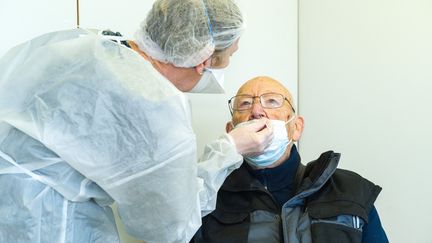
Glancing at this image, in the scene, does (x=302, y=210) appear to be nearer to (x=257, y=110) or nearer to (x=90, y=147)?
(x=257, y=110)

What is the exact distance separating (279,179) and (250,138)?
378mm

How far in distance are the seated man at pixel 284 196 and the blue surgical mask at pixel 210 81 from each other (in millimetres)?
254

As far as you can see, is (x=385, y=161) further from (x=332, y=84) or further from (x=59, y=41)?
(x=59, y=41)

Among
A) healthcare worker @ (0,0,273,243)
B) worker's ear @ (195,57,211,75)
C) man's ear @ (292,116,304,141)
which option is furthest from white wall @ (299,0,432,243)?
healthcare worker @ (0,0,273,243)

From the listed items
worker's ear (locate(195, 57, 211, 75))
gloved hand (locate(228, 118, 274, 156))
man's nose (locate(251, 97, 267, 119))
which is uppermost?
worker's ear (locate(195, 57, 211, 75))

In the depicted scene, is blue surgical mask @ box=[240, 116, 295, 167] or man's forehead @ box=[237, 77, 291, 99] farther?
man's forehead @ box=[237, 77, 291, 99]

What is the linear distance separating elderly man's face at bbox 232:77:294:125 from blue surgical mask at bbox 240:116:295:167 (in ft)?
0.17

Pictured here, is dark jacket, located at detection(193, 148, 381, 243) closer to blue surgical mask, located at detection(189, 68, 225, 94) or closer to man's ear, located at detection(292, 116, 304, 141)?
man's ear, located at detection(292, 116, 304, 141)

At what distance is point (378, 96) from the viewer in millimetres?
1987

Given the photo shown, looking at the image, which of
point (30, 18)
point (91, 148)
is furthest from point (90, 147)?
point (30, 18)

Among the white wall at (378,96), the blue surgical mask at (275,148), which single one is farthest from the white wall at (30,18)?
the white wall at (378,96)

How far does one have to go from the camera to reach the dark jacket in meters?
1.35

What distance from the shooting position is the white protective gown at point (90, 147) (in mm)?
885

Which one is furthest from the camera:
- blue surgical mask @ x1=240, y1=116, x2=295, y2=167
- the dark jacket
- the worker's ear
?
blue surgical mask @ x1=240, y1=116, x2=295, y2=167
